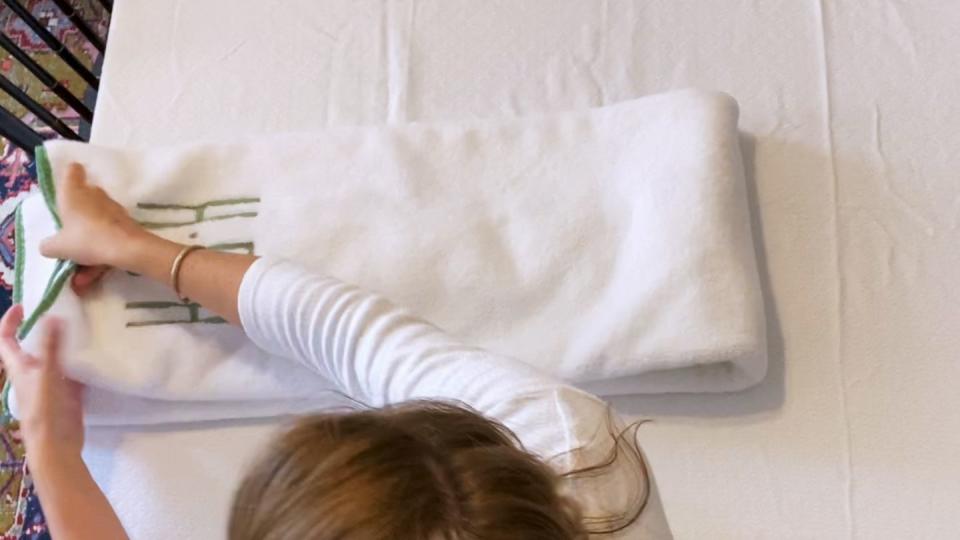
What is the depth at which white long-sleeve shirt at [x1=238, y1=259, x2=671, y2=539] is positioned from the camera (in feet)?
2.10

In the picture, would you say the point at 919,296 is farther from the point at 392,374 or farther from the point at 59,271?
the point at 59,271

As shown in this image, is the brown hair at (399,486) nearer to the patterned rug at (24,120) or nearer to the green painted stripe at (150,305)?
the green painted stripe at (150,305)

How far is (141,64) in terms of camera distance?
1.00 metres

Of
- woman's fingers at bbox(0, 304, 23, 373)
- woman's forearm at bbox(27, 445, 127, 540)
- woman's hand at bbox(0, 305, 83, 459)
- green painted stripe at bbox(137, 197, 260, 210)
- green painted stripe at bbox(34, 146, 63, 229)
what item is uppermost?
green painted stripe at bbox(34, 146, 63, 229)

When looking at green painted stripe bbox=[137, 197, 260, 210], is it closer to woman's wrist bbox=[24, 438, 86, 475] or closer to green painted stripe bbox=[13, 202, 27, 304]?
green painted stripe bbox=[13, 202, 27, 304]

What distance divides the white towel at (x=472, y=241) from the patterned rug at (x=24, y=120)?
541 mm

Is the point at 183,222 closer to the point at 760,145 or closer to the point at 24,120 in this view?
the point at 760,145

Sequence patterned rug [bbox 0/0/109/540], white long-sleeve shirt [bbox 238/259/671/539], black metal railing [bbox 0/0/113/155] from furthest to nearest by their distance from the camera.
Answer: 1. patterned rug [bbox 0/0/109/540]
2. black metal railing [bbox 0/0/113/155]
3. white long-sleeve shirt [bbox 238/259/671/539]

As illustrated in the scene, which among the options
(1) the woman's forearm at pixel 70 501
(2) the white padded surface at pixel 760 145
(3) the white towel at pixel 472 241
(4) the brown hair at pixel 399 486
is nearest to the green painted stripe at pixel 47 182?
(3) the white towel at pixel 472 241

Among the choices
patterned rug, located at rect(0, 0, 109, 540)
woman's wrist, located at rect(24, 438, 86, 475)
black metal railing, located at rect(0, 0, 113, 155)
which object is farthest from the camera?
patterned rug, located at rect(0, 0, 109, 540)

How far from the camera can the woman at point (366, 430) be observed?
490 millimetres

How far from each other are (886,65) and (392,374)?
563mm

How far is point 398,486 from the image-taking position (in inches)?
19.2

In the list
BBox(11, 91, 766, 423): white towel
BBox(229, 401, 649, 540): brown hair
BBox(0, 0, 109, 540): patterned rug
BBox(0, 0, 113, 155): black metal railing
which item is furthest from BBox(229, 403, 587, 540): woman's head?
BBox(0, 0, 109, 540): patterned rug
